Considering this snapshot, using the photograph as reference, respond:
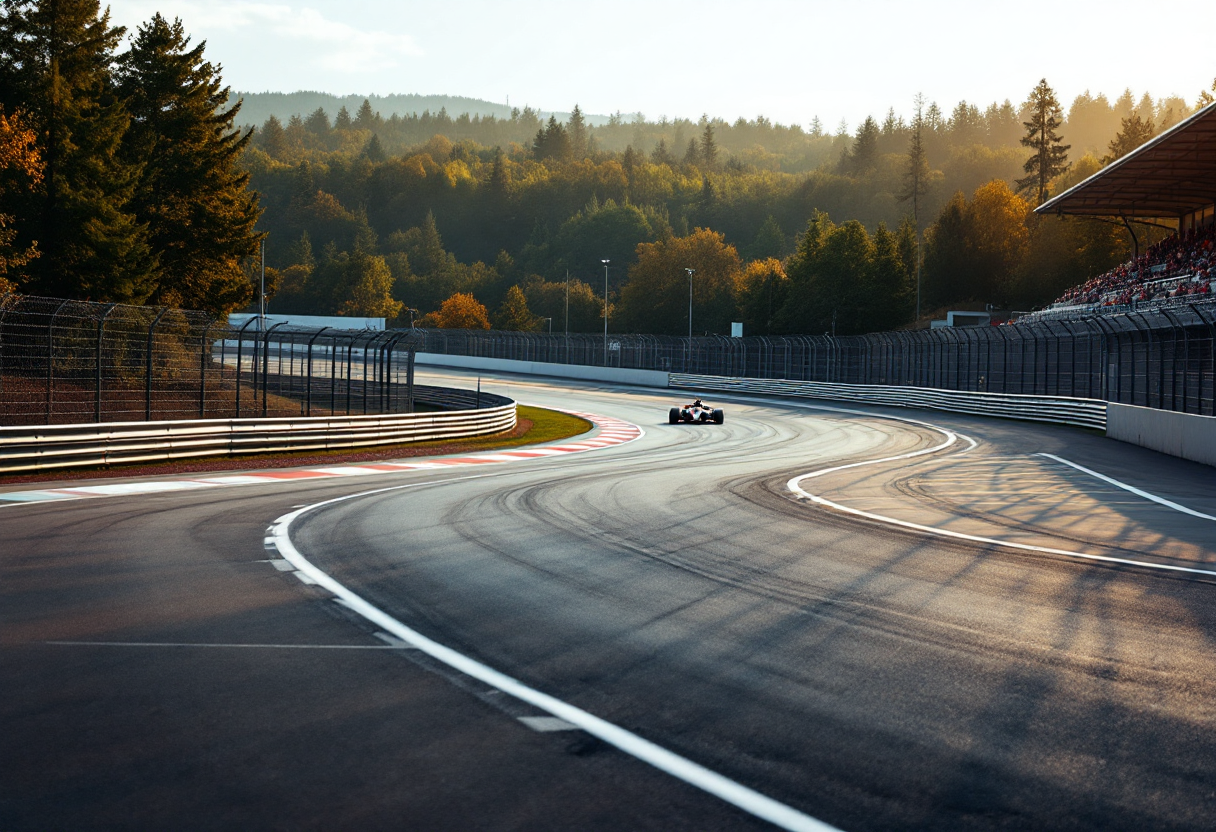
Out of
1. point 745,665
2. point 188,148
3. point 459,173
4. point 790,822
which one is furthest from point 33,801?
point 459,173

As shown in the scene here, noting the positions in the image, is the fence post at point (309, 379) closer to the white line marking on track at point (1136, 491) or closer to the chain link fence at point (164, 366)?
the chain link fence at point (164, 366)

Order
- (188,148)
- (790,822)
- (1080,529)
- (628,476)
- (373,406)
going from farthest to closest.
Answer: (188,148), (373,406), (628,476), (1080,529), (790,822)

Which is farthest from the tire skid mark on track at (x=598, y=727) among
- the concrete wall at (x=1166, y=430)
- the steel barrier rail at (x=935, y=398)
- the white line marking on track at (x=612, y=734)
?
the steel barrier rail at (x=935, y=398)

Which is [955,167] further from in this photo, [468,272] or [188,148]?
[188,148]

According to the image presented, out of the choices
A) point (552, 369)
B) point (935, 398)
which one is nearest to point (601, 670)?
point (935, 398)

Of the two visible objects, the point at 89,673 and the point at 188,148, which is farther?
the point at 188,148

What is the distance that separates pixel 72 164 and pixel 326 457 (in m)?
22.5

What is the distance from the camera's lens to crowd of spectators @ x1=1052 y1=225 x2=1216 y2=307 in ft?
119

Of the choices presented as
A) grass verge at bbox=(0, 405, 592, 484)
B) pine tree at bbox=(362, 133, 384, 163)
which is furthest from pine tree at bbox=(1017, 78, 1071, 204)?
pine tree at bbox=(362, 133, 384, 163)

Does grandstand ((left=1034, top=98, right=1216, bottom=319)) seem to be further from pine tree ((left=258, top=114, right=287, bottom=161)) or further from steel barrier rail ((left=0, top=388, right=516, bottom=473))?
pine tree ((left=258, top=114, right=287, bottom=161))

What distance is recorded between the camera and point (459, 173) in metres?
186

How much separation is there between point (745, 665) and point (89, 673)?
3.41m

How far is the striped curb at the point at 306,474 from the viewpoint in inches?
546

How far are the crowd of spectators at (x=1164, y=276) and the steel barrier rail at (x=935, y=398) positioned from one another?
5.39 meters
